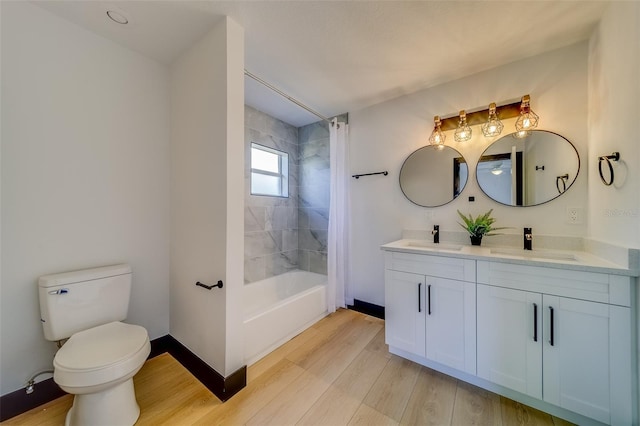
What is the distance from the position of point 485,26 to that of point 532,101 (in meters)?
0.75

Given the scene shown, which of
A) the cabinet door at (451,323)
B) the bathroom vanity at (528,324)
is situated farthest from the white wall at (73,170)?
the cabinet door at (451,323)

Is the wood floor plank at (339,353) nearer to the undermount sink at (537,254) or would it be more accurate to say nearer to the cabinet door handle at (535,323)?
the cabinet door handle at (535,323)

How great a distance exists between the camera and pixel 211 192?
4.98ft

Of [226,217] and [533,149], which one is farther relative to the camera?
[533,149]

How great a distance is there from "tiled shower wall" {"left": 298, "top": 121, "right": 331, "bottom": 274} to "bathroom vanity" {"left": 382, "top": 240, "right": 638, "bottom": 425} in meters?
1.36

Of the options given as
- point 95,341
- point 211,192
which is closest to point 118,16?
point 211,192

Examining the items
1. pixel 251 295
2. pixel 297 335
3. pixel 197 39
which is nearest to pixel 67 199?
pixel 197 39

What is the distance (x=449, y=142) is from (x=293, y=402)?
7.84 ft

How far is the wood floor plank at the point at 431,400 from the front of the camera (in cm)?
128

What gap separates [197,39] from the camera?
5.38 ft

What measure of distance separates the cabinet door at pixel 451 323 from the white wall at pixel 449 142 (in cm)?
71

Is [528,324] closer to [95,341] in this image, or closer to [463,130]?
[463,130]

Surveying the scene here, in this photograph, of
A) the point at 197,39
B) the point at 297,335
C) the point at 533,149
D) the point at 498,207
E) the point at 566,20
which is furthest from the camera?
the point at 297,335

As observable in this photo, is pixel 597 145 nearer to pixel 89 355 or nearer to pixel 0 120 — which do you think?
pixel 89 355
